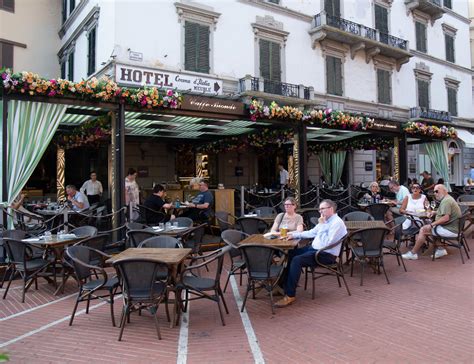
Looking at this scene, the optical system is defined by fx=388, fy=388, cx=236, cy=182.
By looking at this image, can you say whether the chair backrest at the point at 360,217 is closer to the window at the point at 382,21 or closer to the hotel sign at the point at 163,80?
the hotel sign at the point at 163,80

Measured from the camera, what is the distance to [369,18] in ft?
64.7

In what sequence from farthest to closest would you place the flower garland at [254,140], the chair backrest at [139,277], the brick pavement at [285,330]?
the flower garland at [254,140] < the chair backrest at [139,277] < the brick pavement at [285,330]

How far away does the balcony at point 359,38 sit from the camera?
17547 mm

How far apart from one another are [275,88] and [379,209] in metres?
7.89

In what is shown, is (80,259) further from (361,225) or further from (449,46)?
(449,46)

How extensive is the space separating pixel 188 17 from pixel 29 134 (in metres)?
9.22

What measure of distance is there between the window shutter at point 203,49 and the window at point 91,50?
3.83 m

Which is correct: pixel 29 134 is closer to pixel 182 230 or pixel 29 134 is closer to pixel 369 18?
pixel 182 230

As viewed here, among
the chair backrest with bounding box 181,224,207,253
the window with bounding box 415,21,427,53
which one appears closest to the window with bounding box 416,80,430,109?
the window with bounding box 415,21,427,53

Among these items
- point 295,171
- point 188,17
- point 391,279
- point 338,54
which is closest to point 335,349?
point 391,279

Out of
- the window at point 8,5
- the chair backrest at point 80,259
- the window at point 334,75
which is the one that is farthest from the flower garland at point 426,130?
the window at point 8,5

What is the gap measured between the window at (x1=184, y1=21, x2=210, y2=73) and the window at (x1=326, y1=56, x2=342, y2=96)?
6401 millimetres

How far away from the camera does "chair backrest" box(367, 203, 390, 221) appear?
30.7 ft

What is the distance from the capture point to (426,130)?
13781 millimetres
